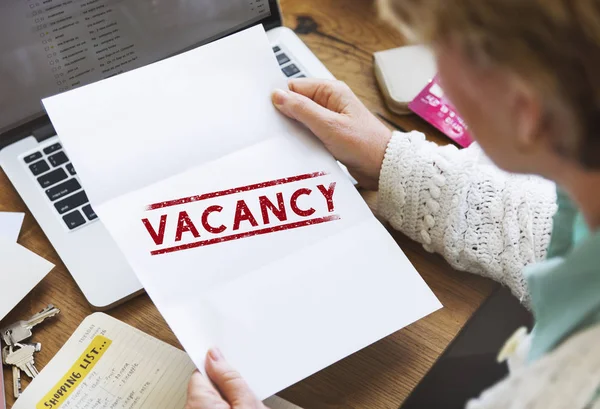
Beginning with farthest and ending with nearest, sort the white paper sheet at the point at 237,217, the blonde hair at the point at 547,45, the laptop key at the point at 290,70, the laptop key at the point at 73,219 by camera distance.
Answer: the laptop key at the point at 290,70 < the laptop key at the point at 73,219 < the white paper sheet at the point at 237,217 < the blonde hair at the point at 547,45

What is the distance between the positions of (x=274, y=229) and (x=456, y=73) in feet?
0.84

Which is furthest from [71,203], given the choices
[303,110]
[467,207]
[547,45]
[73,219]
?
[547,45]

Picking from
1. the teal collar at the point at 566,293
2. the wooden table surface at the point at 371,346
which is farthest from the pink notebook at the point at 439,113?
the teal collar at the point at 566,293

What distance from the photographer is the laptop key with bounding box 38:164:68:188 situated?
2.27 ft

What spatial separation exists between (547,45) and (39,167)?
1.75ft

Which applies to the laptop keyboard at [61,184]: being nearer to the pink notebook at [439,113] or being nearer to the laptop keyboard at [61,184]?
the laptop keyboard at [61,184]

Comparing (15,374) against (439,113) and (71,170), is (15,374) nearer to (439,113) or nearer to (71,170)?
(71,170)

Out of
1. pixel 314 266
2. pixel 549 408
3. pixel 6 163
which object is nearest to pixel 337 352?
pixel 314 266

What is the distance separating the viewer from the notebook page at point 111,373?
22.8 inches

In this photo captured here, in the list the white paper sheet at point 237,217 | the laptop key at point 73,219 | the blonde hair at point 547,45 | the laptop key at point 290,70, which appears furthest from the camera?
the laptop key at point 290,70

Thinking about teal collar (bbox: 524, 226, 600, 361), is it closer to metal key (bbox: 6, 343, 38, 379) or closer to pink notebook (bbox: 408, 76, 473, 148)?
pink notebook (bbox: 408, 76, 473, 148)

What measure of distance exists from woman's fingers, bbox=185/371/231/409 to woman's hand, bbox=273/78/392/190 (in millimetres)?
254

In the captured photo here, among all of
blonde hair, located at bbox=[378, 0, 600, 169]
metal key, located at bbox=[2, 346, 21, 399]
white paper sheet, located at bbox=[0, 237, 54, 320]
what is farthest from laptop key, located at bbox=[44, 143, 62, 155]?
blonde hair, located at bbox=[378, 0, 600, 169]

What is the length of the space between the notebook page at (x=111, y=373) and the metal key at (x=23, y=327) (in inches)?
1.4
